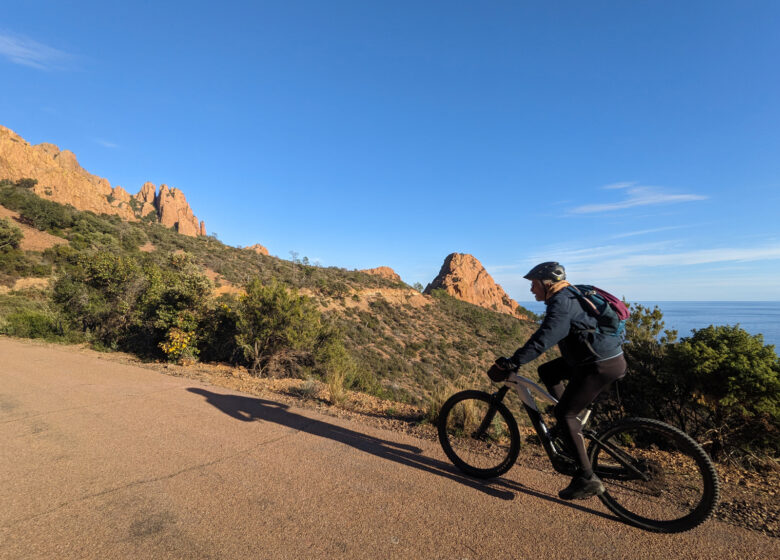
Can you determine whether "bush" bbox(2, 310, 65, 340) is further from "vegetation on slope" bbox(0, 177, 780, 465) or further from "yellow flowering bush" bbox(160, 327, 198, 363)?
"yellow flowering bush" bbox(160, 327, 198, 363)

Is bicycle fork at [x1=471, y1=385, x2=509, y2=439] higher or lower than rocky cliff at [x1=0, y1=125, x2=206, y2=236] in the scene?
lower

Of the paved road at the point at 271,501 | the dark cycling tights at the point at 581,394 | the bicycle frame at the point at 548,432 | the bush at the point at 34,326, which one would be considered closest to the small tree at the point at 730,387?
the paved road at the point at 271,501

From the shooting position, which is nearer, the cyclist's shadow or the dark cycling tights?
the dark cycling tights

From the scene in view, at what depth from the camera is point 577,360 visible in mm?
2844

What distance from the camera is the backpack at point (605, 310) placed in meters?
2.75

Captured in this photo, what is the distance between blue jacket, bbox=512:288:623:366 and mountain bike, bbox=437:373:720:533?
53 centimetres

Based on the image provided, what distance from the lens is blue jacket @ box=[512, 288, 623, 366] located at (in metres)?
2.75

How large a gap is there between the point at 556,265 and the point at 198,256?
35.4 meters

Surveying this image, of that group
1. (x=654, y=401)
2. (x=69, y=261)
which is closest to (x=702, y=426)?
(x=654, y=401)

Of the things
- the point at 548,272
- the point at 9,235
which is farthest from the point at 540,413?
the point at 9,235

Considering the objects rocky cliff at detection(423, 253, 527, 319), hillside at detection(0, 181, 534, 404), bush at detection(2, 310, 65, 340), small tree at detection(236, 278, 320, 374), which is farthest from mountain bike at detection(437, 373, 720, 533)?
rocky cliff at detection(423, 253, 527, 319)

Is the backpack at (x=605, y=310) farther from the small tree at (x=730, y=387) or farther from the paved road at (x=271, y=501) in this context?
the small tree at (x=730, y=387)

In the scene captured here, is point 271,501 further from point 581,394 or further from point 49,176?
point 49,176

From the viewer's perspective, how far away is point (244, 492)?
2.90m
